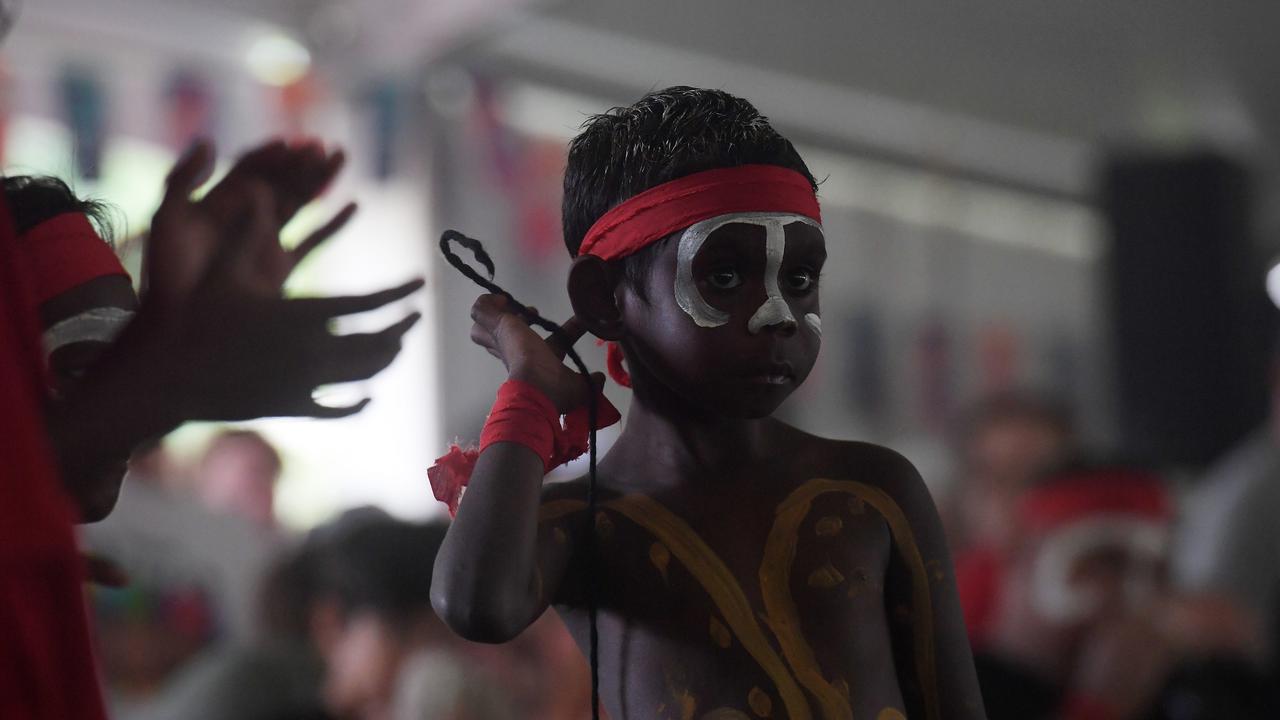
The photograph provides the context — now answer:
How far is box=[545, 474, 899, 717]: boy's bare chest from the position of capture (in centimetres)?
90

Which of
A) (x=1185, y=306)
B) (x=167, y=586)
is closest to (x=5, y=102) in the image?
(x=167, y=586)

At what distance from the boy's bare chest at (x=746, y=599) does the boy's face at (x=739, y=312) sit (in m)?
0.08

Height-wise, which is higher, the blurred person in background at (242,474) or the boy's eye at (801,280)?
the boy's eye at (801,280)

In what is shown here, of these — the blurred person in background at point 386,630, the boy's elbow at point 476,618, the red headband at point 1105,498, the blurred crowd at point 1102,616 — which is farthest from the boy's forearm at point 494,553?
the red headband at point 1105,498

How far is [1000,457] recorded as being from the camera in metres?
3.09

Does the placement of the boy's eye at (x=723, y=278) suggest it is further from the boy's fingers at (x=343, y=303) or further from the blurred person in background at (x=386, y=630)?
the blurred person in background at (x=386, y=630)

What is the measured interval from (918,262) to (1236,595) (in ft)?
9.50

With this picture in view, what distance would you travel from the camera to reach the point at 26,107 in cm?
416

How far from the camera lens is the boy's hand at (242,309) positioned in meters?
0.93

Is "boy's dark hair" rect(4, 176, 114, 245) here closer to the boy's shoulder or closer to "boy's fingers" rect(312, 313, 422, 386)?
"boy's fingers" rect(312, 313, 422, 386)

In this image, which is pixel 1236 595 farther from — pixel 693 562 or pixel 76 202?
pixel 76 202

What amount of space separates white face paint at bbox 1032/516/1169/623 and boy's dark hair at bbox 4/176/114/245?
62.8 inches

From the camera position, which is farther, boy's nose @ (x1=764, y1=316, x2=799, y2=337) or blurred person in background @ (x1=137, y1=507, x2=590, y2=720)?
blurred person in background @ (x1=137, y1=507, x2=590, y2=720)

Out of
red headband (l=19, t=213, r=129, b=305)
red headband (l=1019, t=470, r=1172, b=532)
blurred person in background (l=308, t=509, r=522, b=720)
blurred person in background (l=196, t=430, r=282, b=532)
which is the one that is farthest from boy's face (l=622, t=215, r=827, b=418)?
blurred person in background (l=196, t=430, r=282, b=532)
